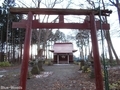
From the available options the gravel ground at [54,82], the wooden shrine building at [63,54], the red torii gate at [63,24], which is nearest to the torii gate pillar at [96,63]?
the red torii gate at [63,24]

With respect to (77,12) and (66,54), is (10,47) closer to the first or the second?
(66,54)

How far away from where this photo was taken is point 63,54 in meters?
25.8

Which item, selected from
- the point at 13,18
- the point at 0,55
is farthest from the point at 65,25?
the point at 0,55

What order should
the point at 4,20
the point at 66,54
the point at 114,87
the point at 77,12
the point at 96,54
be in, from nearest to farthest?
the point at 96,54
the point at 77,12
the point at 114,87
the point at 4,20
the point at 66,54

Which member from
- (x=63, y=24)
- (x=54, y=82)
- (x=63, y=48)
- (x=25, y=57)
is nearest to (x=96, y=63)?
(x=63, y=24)

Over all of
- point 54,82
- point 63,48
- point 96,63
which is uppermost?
point 63,48

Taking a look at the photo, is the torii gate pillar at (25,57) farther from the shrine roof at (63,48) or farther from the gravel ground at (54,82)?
the shrine roof at (63,48)

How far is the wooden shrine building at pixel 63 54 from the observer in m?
25.5

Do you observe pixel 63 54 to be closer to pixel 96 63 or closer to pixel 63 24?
pixel 63 24

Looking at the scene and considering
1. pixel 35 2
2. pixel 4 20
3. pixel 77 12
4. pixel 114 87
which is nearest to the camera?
pixel 77 12

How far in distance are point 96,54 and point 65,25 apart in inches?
48.1

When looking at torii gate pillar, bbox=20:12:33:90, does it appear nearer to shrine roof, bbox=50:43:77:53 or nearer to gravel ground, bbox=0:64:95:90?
gravel ground, bbox=0:64:95:90

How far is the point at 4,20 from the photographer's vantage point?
21.5 metres

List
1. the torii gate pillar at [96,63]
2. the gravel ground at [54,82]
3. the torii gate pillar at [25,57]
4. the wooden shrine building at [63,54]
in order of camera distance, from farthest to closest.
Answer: the wooden shrine building at [63,54], the gravel ground at [54,82], the torii gate pillar at [96,63], the torii gate pillar at [25,57]
